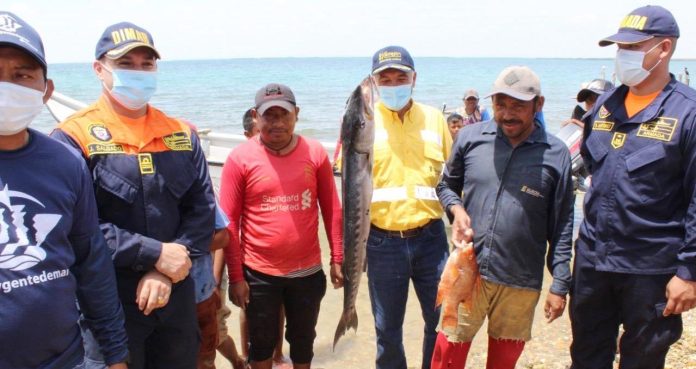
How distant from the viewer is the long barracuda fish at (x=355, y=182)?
3.04 metres

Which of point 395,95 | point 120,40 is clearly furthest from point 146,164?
point 395,95

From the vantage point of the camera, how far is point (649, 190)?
297 cm

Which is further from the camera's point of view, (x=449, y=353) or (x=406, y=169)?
(x=406, y=169)

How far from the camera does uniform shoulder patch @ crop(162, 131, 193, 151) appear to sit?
8.71 feet

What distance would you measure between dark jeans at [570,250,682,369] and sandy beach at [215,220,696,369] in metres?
1.21

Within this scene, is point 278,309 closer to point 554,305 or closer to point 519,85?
point 554,305

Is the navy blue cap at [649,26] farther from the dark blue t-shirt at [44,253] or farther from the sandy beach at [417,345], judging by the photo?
the dark blue t-shirt at [44,253]

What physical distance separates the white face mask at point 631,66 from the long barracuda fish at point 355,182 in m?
1.51

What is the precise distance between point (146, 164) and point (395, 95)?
1.91 metres

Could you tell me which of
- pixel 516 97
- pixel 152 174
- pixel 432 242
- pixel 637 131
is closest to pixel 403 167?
pixel 432 242

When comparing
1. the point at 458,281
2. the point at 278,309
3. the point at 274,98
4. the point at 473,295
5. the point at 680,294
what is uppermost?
the point at 274,98

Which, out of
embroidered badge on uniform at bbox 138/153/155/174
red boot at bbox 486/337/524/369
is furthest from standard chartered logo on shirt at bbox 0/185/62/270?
red boot at bbox 486/337/524/369

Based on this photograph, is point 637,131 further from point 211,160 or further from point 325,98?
point 325,98

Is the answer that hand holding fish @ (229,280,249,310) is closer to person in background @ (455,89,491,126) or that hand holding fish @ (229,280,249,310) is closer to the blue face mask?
the blue face mask
